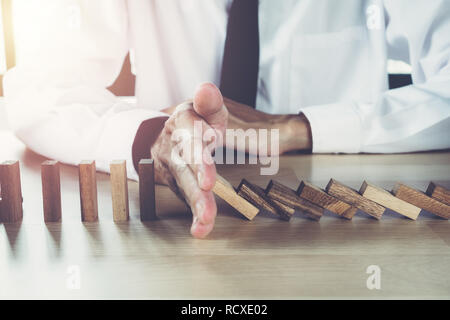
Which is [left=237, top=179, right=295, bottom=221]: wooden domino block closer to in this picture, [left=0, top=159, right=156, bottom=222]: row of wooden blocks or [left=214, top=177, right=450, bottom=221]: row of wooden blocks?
[left=214, top=177, right=450, bottom=221]: row of wooden blocks

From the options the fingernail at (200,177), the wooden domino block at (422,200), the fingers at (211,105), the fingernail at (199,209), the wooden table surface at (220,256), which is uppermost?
the fingers at (211,105)

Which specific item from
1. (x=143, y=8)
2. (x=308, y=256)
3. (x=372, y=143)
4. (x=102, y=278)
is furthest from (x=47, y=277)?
(x=143, y=8)

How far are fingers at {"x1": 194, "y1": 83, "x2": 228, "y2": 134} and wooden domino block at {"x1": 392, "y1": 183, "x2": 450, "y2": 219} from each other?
11.9 inches

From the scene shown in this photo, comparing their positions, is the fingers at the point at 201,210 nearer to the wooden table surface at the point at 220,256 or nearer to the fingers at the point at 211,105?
the wooden table surface at the point at 220,256

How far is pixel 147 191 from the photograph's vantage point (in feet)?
2.39

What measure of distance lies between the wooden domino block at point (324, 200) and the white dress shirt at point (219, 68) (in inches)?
19.0

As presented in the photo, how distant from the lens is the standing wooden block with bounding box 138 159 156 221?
0.72 m

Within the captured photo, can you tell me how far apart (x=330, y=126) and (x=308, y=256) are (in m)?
0.69

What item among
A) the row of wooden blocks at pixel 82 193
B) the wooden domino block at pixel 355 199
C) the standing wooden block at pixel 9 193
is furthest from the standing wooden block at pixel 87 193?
the wooden domino block at pixel 355 199

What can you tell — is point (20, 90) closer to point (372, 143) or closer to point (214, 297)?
point (372, 143)

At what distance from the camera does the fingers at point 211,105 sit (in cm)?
70

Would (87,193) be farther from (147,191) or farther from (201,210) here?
(201,210)

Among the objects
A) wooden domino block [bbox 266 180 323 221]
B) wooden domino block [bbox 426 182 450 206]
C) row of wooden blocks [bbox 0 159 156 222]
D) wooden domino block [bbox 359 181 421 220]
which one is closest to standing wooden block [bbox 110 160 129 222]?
row of wooden blocks [bbox 0 159 156 222]

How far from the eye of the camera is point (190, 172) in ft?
2.34
